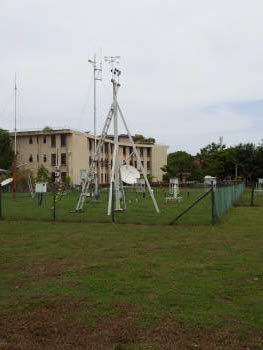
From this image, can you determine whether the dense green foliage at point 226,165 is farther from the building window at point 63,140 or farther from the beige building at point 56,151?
the building window at point 63,140

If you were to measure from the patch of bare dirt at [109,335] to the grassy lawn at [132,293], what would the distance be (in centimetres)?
1

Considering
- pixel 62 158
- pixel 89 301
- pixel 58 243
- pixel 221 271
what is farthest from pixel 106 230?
pixel 62 158

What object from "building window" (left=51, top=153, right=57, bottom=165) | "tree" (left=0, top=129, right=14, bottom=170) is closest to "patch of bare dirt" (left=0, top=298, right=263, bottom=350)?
"tree" (left=0, top=129, right=14, bottom=170)

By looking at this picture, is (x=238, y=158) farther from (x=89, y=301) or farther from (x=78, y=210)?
(x=89, y=301)

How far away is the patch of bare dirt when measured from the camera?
184 inches

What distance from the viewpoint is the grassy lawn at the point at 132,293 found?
490 cm

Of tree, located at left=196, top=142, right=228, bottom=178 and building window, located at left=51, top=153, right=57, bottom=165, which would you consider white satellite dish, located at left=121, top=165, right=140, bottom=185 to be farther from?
tree, located at left=196, top=142, right=228, bottom=178

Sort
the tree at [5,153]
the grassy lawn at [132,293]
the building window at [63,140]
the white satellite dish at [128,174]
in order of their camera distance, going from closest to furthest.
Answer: the grassy lawn at [132,293]
the white satellite dish at [128,174]
the tree at [5,153]
the building window at [63,140]

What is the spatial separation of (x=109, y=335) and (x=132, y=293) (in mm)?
1673

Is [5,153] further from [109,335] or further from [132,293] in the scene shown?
[109,335]

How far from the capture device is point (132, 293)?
21.6 ft

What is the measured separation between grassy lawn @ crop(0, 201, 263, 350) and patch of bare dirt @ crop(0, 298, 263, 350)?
0.5 inches

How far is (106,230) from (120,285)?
7.45 meters

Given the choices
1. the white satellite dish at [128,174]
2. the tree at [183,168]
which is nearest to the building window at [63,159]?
the tree at [183,168]
